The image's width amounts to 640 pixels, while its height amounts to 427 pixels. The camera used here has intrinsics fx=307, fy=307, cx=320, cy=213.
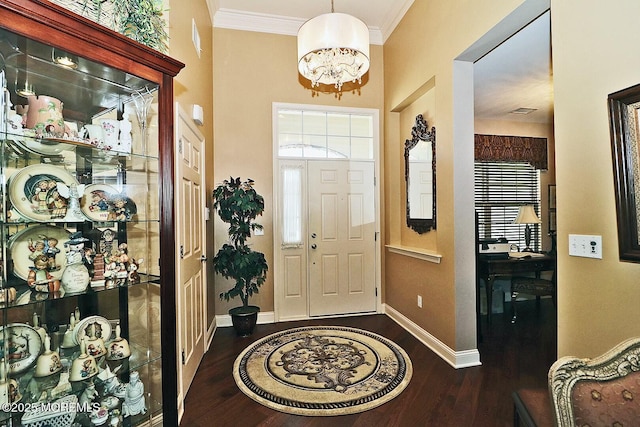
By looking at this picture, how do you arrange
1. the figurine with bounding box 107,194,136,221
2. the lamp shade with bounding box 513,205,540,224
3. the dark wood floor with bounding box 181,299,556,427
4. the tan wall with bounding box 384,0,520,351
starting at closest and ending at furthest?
the figurine with bounding box 107,194,136,221
the dark wood floor with bounding box 181,299,556,427
the tan wall with bounding box 384,0,520,351
the lamp shade with bounding box 513,205,540,224

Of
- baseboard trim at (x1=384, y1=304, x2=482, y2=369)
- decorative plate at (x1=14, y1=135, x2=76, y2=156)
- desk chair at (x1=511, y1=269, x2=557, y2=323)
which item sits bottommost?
baseboard trim at (x1=384, y1=304, x2=482, y2=369)

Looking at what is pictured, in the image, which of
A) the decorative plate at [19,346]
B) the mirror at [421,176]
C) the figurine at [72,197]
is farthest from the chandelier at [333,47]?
the decorative plate at [19,346]

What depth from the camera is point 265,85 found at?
3844 mm

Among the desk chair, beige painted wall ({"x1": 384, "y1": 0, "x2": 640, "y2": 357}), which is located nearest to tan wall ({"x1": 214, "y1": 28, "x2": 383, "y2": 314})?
beige painted wall ({"x1": 384, "y1": 0, "x2": 640, "y2": 357})

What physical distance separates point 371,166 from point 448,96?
1.49m

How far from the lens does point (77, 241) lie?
136 centimetres

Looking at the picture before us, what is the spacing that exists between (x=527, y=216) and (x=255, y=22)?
15.1 feet

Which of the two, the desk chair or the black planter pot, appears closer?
the black planter pot

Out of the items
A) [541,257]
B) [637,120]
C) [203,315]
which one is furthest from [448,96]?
[203,315]

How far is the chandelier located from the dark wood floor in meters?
2.59

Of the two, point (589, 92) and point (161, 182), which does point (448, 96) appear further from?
point (161, 182)

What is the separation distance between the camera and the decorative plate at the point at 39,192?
120 centimetres

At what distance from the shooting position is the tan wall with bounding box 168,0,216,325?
2.25 meters

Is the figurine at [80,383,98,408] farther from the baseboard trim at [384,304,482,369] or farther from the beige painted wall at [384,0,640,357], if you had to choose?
the baseboard trim at [384,304,482,369]
